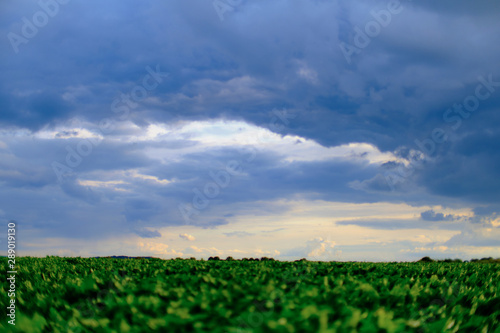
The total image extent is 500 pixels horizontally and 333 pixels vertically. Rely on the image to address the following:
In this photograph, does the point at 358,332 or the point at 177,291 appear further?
the point at 177,291

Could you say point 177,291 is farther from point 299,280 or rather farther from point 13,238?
point 13,238

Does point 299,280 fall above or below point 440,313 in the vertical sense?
above

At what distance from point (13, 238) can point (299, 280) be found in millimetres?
7987

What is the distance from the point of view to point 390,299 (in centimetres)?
758

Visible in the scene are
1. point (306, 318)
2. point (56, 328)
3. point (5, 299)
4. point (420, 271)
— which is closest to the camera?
point (306, 318)

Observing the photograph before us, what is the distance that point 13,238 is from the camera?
426 inches

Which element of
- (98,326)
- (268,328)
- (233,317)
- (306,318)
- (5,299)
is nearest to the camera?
(268,328)

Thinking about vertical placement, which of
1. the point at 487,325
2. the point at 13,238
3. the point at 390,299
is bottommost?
the point at 487,325

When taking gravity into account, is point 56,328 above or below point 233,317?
below

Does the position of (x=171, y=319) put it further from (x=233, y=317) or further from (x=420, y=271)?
(x=420, y=271)

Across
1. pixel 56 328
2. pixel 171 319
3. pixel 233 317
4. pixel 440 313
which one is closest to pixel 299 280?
pixel 440 313

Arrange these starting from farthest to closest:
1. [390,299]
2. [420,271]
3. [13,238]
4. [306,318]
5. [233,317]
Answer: [420,271], [13,238], [390,299], [233,317], [306,318]

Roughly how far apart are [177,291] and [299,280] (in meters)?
2.93

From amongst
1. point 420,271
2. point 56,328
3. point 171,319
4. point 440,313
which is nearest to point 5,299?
point 56,328
